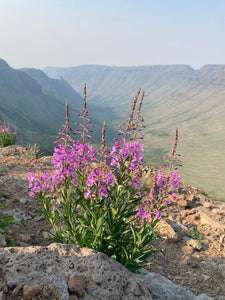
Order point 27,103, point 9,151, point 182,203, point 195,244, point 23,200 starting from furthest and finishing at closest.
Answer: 1. point 27,103
2. point 9,151
3. point 182,203
4. point 23,200
5. point 195,244

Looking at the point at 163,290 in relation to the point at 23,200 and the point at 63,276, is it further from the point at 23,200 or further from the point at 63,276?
the point at 23,200

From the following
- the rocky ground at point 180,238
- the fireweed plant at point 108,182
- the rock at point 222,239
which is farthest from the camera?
the rock at point 222,239

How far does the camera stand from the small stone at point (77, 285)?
244 centimetres

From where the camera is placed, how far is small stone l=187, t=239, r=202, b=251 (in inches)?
229

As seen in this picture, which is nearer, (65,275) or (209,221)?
(65,275)

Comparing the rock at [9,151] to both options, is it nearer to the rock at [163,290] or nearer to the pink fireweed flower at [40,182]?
the pink fireweed flower at [40,182]

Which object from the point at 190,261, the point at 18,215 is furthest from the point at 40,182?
the point at 190,261

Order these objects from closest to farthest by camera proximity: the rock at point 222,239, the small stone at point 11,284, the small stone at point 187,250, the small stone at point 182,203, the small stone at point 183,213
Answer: the small stone at point 11,284, the small stone at point 187,250, the rock at point 222,239, the small stone at point 183,213, the small stone at point 182,203

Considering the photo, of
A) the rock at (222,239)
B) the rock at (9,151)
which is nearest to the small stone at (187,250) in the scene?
the rock at (222,239)

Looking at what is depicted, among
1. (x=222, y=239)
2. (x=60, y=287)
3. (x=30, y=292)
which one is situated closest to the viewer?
(x=30, y=292)

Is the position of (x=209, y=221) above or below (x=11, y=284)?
below

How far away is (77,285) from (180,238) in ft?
14.5

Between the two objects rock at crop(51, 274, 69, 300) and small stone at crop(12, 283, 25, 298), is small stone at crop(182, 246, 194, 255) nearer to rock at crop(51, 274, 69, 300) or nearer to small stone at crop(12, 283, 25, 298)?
rock at crop(51, 274, 69, 300)

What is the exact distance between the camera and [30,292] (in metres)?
2.15
